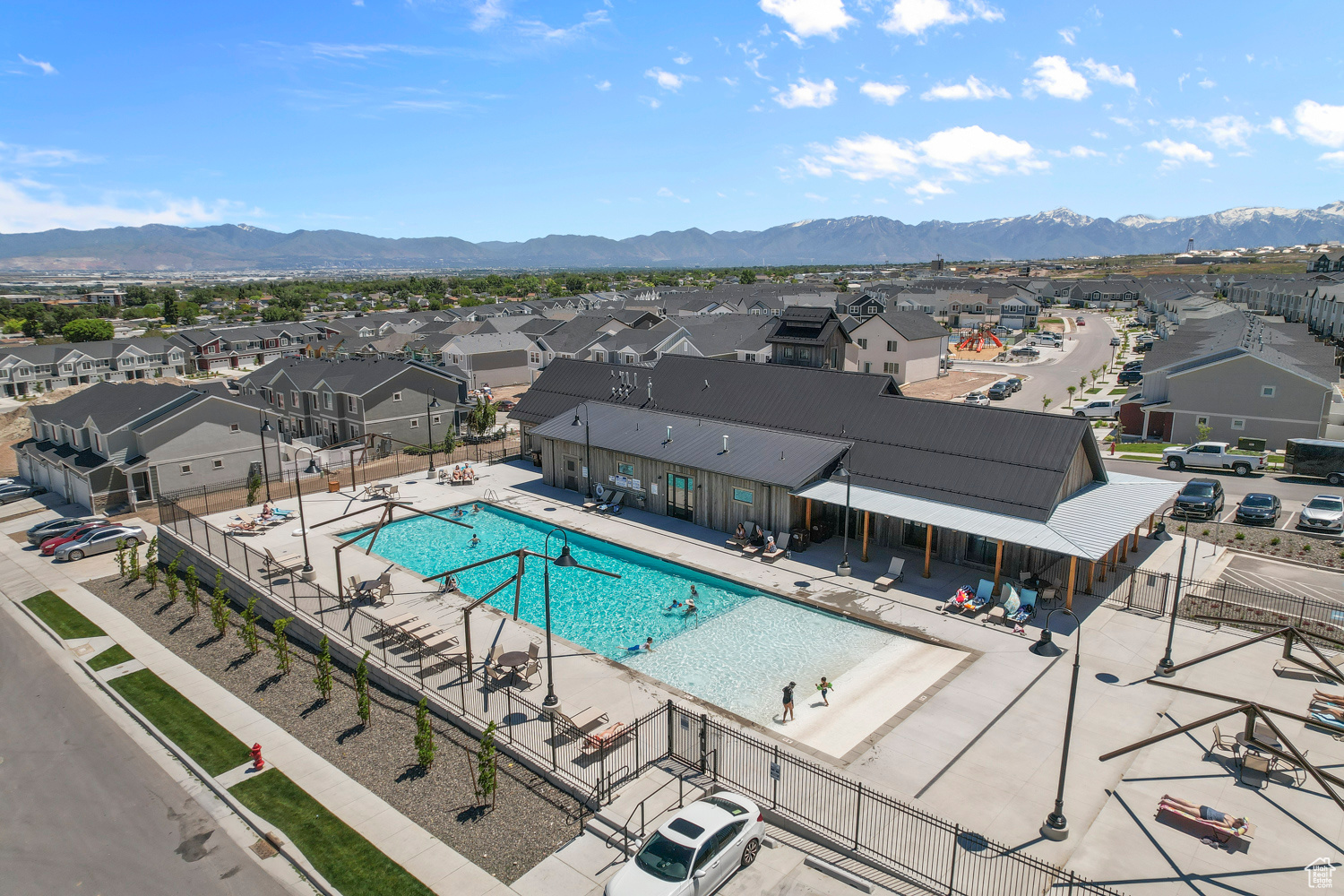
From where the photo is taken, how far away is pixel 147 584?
1288 inches

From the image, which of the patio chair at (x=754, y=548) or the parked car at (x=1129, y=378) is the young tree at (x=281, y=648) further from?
the parked car at (x=1129, y=378)

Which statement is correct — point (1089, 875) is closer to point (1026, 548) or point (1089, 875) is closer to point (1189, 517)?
point (1026, 548)

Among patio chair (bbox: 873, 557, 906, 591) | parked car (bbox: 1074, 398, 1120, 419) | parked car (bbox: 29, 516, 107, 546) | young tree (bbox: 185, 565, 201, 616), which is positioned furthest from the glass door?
parked car (bbox: 1074, 398, 1120, 419)

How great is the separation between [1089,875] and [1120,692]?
26.0 ft

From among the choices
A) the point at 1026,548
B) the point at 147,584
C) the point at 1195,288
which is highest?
the point at 1195,288

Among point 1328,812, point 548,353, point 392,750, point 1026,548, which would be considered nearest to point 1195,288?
point 548,353

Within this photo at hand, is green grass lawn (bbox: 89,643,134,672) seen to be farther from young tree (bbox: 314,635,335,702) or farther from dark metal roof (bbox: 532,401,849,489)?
dark metal roof (bbox: 532,401,849,489)

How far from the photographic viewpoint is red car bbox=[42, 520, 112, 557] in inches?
1438

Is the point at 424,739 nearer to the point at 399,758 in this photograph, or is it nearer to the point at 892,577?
the point at 399,758

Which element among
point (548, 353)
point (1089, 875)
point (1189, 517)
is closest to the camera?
point (1089, 875)

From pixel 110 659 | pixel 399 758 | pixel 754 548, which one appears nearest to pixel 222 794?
pixel 399 758

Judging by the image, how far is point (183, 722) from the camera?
864 inches

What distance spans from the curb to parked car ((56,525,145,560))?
12.5m

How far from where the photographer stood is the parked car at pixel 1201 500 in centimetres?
3516
